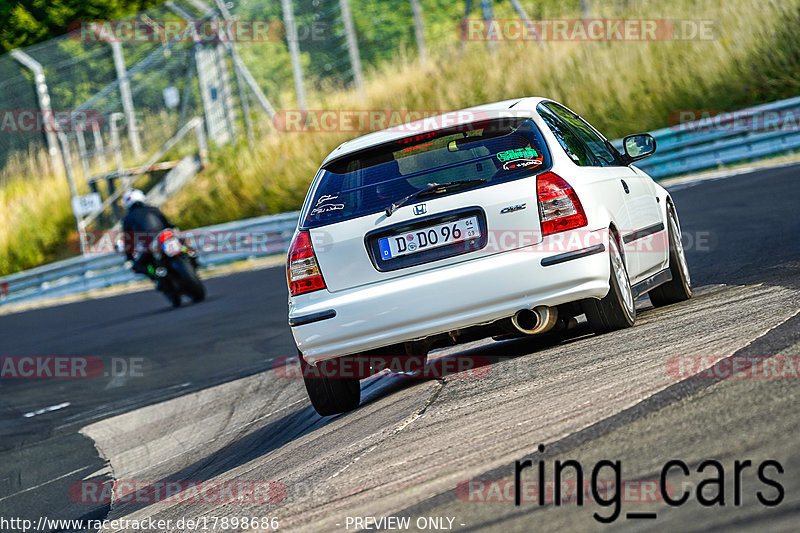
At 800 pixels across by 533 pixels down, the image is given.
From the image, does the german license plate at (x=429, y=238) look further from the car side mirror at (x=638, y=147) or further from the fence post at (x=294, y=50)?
the fence post at (x=294, y=50)

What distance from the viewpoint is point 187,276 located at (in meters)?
18.7

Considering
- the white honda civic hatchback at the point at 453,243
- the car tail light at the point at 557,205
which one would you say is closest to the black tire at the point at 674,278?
the white honda civic hatchback at the point at 453,243

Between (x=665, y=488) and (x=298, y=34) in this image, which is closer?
(x=665, y=488)

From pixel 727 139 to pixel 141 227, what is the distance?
973cm

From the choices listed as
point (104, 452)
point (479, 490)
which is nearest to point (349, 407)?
point (104, 452)

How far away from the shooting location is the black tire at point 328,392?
723cm

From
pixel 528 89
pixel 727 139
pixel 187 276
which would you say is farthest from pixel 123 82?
pixel 727 139

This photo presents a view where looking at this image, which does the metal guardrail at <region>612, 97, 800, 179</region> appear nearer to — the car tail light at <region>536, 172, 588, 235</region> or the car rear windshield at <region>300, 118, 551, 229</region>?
the car rear windshield at <region>300, 118, 551, 229</region>

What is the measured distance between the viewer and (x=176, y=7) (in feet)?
98.1

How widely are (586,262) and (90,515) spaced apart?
2.95 metres

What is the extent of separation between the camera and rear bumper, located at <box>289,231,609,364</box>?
21.6 ft

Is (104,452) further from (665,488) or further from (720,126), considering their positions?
(720,126)

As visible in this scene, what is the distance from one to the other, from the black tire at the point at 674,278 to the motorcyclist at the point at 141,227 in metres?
11.5

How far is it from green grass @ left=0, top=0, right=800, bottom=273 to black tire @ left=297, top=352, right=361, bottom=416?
1583 centimetres
